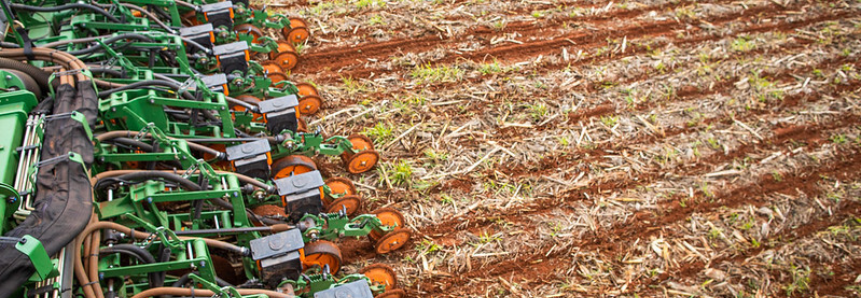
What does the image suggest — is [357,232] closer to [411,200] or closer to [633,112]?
[411,200]

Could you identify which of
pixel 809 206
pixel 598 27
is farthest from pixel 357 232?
pixel 598 27

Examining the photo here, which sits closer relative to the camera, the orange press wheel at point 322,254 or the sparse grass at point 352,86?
the orange press wheel at point 322,254

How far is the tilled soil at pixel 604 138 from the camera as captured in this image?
20.3 ft

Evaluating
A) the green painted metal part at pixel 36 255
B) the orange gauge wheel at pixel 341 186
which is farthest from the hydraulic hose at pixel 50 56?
the orange gauge wheel at pixel 341 186

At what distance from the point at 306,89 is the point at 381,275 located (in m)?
3.25

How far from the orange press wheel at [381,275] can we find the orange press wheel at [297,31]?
462cm

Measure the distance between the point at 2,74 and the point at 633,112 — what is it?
6750 mm

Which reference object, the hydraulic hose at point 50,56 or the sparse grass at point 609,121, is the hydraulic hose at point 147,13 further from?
the sparse grass at point 609,121

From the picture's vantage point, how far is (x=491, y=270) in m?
6.11

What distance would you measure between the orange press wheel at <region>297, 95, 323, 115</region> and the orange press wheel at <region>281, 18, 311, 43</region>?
5.34 feet

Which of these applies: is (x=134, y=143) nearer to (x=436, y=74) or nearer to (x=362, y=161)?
(x=362, y=161)

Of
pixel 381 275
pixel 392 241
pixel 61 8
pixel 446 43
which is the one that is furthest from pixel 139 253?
pixel 446 43

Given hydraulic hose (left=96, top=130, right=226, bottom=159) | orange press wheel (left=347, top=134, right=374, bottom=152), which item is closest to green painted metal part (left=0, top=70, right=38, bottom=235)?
hydraulic hose (left=96, top=130, right=226, bottom=159)

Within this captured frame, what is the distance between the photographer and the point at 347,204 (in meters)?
6.28
